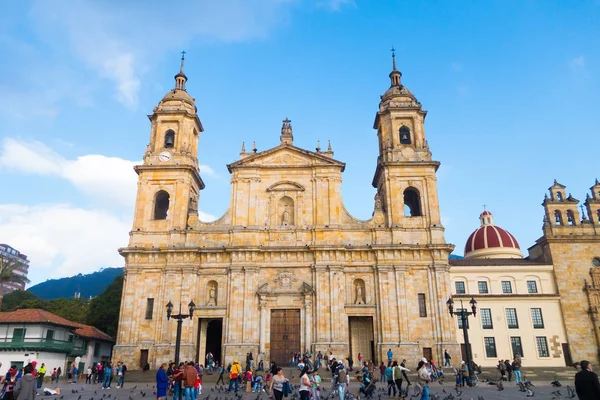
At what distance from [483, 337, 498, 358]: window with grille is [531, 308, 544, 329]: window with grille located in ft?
12.8

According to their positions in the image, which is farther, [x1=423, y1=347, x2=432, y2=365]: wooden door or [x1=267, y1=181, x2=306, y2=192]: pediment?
[x1=267, y1=181, x2=306, y2=192]: pediment

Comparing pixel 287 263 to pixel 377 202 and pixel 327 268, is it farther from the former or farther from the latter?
pixel 377 202

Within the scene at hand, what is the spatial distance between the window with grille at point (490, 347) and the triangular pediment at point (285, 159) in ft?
62.6

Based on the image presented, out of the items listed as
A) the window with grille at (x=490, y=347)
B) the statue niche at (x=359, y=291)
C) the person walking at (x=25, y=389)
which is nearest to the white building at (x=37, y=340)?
the statue niche at (x=359, y=291)

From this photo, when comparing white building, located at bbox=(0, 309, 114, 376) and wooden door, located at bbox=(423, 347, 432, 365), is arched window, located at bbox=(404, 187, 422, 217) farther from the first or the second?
white building, located at bbox=(0, 309, 114, 376)

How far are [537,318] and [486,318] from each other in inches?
170

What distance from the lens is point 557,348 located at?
3966 centimetres

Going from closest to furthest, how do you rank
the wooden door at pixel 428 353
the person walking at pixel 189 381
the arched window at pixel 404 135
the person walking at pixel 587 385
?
the person walking at pixel 587 385
the person walking at pixel 189 381
the wooden door at pixel 428 353
the arched window at pixel 404 135

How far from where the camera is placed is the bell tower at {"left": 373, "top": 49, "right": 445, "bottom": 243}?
3703cm

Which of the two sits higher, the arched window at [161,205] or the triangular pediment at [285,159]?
the triangular pediment at [285,159]

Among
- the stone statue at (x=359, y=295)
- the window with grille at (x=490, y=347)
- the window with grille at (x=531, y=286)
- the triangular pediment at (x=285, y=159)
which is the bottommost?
the window with grille at (x=490, y=347)

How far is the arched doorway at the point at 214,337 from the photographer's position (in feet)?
123

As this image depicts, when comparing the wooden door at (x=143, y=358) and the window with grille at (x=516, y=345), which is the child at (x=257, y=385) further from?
the window with grille at (x=516, y=345)

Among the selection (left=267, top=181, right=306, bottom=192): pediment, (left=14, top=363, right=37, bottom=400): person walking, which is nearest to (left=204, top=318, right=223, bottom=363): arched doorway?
(left=267, top=181, right=306, bottom=192): pediment
